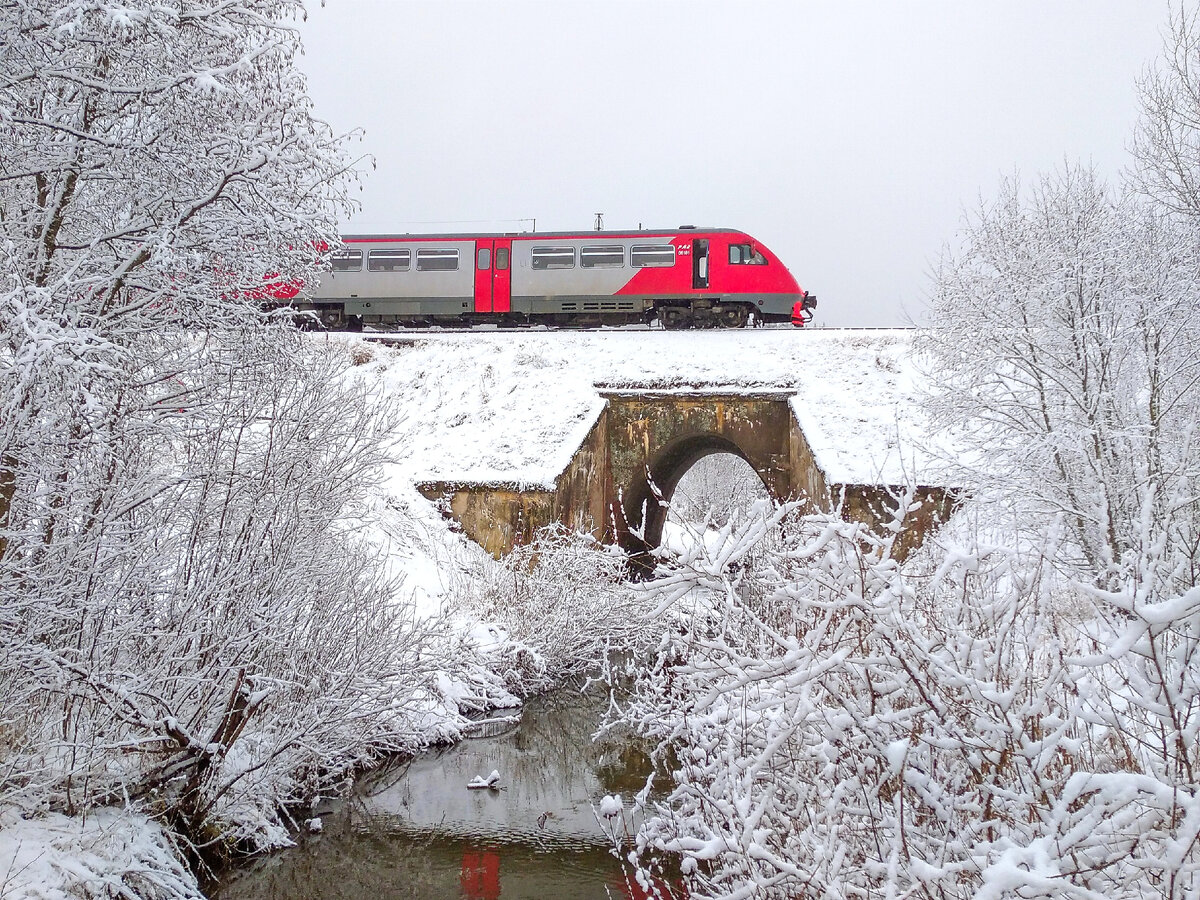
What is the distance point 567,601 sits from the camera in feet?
39.7

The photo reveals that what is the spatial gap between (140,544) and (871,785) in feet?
15.9

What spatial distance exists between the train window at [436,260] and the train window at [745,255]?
653 cm

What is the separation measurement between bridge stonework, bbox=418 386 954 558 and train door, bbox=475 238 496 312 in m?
4.77

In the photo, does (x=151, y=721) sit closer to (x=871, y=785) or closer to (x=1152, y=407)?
(x=871, y=785)

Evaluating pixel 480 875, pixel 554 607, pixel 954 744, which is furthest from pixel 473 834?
pixel 954 744

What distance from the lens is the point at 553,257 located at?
20.7 metres

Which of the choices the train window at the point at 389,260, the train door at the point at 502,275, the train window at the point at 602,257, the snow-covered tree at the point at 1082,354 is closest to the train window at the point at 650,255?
the train window at the point at 602,257

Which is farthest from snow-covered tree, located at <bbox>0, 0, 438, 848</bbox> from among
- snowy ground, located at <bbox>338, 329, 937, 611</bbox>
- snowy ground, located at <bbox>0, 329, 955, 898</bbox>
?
snowy ground, located at <bbox>338, 329, 937, 611</bbox>

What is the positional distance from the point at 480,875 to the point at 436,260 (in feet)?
54.5

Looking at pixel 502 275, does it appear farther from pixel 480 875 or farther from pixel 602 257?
pixel 480 875

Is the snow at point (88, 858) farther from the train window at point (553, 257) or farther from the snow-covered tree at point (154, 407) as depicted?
the train window at point (553, 257)

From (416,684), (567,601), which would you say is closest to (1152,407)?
(567,601)

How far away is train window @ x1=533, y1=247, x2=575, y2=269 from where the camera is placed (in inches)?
811

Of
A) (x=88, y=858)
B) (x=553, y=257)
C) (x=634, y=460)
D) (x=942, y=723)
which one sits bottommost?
(x=88, y=858)
